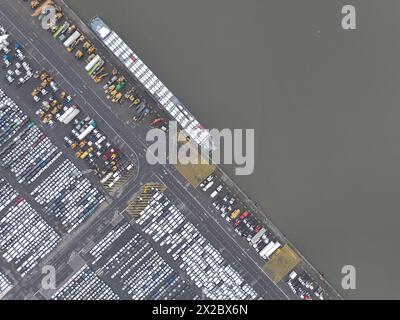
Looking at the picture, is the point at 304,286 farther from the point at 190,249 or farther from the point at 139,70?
the point at 139,70

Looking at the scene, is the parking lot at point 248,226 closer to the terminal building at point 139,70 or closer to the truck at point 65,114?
the terminal building at point 139,70

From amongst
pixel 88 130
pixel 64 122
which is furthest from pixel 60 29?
pixel 88 130

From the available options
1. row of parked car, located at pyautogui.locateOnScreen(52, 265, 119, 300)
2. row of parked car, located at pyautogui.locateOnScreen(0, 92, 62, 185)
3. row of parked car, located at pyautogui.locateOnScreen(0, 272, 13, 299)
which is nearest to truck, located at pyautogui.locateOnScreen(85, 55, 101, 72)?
row of parked car, located at pyautogui.locateOnScreen(0, 92, 62, 185)

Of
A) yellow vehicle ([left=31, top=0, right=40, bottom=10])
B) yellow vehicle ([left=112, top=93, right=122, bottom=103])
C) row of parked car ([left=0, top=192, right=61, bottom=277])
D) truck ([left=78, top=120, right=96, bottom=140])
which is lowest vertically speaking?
row of parked car ([left=0, top=192, right=61, bottom=277])

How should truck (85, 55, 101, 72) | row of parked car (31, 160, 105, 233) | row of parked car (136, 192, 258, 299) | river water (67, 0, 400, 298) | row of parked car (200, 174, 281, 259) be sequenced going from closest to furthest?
1. truck (85, 55, 101, 72)
2. row of parked car (31, 160, 105, 233)
3. river water (67, 0, 400, 298)
4. row of parked car (136, 192, 258, 299)
5. row of parked car (200, 174, 281, 259)

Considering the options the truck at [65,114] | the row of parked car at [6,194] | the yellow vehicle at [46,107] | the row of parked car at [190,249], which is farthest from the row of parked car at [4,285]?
A: the yellow vehicle at [46,107]

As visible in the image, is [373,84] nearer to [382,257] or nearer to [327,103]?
[327,103]

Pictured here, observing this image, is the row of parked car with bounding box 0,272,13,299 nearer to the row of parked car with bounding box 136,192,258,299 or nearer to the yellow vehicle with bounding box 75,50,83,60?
the row of parked car with bounding box 136,192,258,299

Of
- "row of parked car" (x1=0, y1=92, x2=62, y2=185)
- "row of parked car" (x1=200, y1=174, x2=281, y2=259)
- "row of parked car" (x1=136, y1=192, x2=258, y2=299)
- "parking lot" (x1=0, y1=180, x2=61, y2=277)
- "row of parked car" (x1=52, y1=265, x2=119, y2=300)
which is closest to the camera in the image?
"row of parked car" (x1=0, y1=92, x2=62, y2=185)
